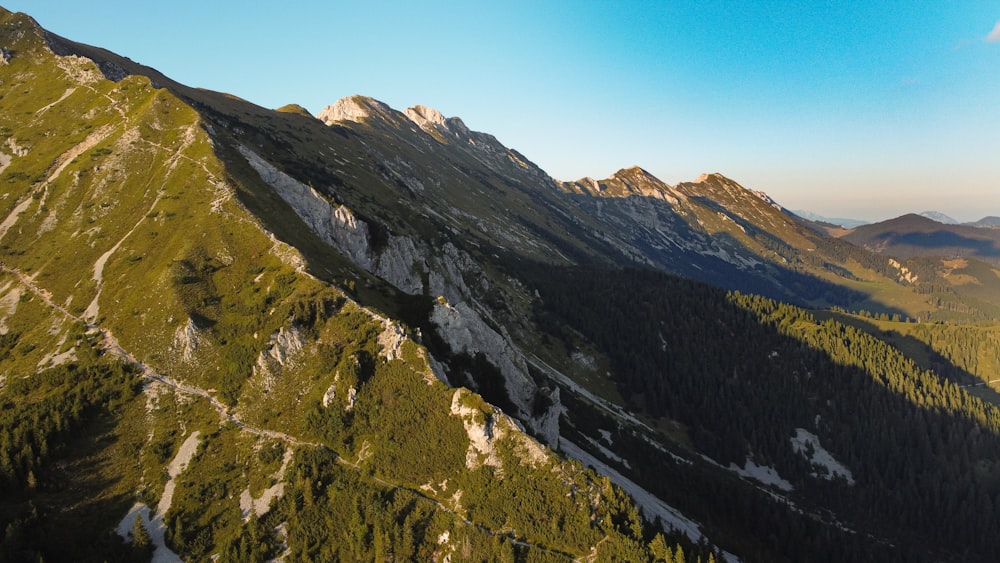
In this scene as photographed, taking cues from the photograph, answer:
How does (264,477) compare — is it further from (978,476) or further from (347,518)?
(978,476)

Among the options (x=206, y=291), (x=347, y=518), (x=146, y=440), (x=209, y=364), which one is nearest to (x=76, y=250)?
(x=206, y=291)

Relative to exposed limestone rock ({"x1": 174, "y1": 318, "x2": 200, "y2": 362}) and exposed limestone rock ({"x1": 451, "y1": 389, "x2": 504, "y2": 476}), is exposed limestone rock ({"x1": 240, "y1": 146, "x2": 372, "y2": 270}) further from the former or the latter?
exposed limestone rock ({"x1": 451, "y1": 389, "x2": 504, "y2": 476})

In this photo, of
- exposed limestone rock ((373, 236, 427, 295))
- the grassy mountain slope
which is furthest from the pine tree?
exposed limestone rock ((373, 236, 427, 295))

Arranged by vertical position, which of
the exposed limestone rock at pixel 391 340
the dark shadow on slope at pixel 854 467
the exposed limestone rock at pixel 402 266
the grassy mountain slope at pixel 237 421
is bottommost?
the dark shadow on slope at pixel 854 467

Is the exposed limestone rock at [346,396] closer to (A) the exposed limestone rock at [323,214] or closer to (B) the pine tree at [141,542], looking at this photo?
(B) the pine tree at [141,542]

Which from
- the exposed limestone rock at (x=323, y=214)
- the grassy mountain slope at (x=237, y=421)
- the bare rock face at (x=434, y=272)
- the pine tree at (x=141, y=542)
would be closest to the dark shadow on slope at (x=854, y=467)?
the bare rock face at (x=434, y=272)

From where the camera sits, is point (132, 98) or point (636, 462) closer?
point (636, 462)

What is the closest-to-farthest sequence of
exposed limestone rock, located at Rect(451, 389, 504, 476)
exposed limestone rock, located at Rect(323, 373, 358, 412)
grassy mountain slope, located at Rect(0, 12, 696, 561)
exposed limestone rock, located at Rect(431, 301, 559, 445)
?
1. grassy mountain slope, located at Rect(0, 12, 696, 561)
2. exposed limestone rock, located at Rect(451, 389, 504, 476)
3. exposed limestone rock, located at Rect(323, 373, 358, 412)
4. exposed limestone rock, located at Rect(431, 301, 559, 445)

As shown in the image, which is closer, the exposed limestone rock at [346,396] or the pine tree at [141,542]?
the pine tree at [141,542]

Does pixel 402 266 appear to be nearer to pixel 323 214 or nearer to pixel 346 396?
pixel 323 214

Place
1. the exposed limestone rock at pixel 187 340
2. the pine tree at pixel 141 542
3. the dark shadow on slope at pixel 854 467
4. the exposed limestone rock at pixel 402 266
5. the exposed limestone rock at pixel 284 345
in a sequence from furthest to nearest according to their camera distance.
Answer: the dark shadow on slope at pixel 854 467 → the exposed limestone rock at pixel 402 266 → the exposed limestone rock at pixel 187 340 → the exposed limestone rock at pixel 284 345 → the pine tree at pixel 141 542

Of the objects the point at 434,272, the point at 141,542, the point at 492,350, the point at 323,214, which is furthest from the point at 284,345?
the point at 434,272
